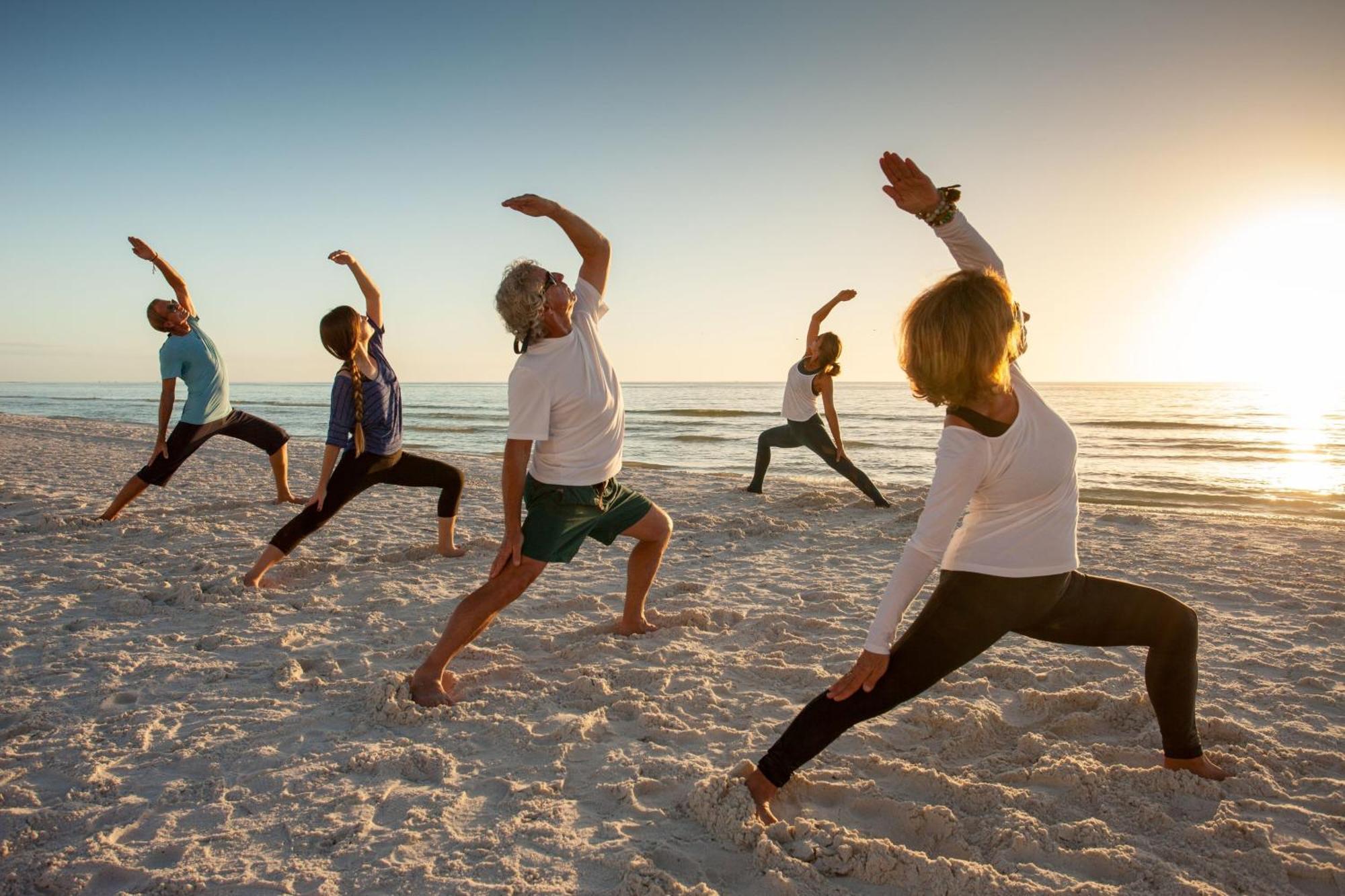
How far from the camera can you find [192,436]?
6977 mm

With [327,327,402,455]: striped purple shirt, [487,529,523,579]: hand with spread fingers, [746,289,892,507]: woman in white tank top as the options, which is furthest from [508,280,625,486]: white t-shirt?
[746,289,892,507]: woman in white tank top

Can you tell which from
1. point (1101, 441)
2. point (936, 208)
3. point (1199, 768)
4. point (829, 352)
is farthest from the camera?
point (1101, 441)

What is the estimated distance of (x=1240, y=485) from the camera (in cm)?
1227

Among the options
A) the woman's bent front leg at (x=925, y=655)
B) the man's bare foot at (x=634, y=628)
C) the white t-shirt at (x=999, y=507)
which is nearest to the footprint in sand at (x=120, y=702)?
the man's bare foot at (x=634, y=628)

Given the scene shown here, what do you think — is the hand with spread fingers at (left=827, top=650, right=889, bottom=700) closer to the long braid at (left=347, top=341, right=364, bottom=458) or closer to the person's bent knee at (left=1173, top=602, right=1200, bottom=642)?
the person's bent knee at (left=1173, top=602, right=1200, bottom=642)

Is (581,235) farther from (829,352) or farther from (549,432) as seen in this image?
(829,352)

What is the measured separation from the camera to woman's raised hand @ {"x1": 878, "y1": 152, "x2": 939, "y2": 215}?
94.8 inches

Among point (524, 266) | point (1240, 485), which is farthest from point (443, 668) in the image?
point (1240, 485)

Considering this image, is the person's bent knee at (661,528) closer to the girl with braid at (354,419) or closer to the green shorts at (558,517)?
the green shorts at (558,517)

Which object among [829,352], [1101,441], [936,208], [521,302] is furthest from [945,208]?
[1101,441]

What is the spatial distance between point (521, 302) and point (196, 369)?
5.31 metres

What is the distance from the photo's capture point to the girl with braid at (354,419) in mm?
4996

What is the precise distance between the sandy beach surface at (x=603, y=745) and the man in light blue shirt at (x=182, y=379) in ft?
3.85

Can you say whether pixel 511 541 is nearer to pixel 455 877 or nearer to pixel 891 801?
pixel 455 877
